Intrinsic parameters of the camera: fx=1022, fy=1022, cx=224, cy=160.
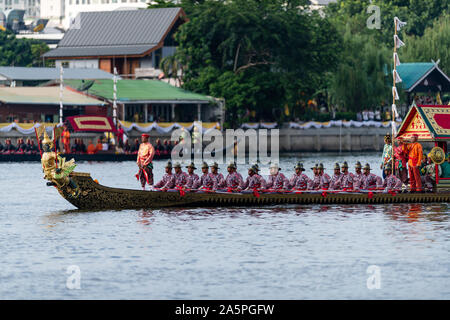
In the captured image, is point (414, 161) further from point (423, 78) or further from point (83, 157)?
point (423, 78)

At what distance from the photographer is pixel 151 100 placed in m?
78.3

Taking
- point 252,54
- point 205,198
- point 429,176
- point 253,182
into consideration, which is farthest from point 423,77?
point 205,198

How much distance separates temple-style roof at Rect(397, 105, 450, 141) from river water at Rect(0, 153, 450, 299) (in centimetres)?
298

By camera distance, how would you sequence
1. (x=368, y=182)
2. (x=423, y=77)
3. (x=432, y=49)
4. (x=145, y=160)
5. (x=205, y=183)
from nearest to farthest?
(x=145, y=160) → (x=205, y=183) → (x=368, y=182) → (x=423, y=77) → (x=432, y=49)

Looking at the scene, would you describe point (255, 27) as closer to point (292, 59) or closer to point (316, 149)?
point (292, 59)

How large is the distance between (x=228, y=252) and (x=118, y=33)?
67.8 meters

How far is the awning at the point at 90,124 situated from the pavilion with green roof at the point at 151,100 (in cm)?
504

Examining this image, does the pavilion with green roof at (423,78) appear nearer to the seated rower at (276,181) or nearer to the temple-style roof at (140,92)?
the temple-style roof at (140,92)

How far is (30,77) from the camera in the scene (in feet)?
286

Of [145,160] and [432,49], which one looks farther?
[432,49]

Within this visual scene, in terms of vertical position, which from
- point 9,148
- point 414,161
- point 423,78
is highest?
point 423,78

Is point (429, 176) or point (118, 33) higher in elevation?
point (118, 33)

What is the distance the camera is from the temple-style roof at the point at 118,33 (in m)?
90.6

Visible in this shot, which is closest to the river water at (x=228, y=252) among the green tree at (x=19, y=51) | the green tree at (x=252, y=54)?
the green tree at (x=252, y=54)
